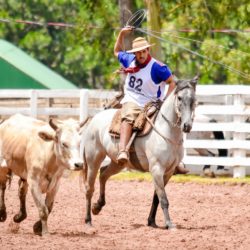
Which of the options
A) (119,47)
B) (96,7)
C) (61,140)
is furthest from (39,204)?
(96,7)

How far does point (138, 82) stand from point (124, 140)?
0.72m

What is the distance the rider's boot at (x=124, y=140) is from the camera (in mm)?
12805

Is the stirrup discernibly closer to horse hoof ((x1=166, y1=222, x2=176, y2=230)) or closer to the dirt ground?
the dirt ground

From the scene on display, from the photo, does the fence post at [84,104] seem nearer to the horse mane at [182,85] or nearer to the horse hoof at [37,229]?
the horse mane at [182,85]

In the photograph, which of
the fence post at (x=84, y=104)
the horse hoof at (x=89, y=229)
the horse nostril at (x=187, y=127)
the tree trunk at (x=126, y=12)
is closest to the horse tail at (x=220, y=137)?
the fence post at (x=84, y=104)

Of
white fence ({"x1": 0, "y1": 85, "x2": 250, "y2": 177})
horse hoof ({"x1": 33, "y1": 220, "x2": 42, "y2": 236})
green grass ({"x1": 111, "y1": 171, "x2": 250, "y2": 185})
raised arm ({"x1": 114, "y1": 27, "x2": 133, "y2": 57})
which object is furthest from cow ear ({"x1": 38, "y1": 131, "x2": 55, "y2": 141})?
white fence ({"x1": 0, "y1": 85, "x2": 250, "y2": 177})

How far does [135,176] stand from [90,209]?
18.7 feet

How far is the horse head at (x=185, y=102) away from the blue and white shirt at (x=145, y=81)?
0.32m

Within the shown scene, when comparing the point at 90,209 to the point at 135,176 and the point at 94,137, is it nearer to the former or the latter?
the point at 94,137

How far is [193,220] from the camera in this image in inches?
535

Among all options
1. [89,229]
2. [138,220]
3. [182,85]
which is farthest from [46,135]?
[138,220]

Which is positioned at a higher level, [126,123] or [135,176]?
[126,123]

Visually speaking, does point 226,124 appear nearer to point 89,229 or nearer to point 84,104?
point 84,104

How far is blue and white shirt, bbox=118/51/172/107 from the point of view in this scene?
12.6 m
